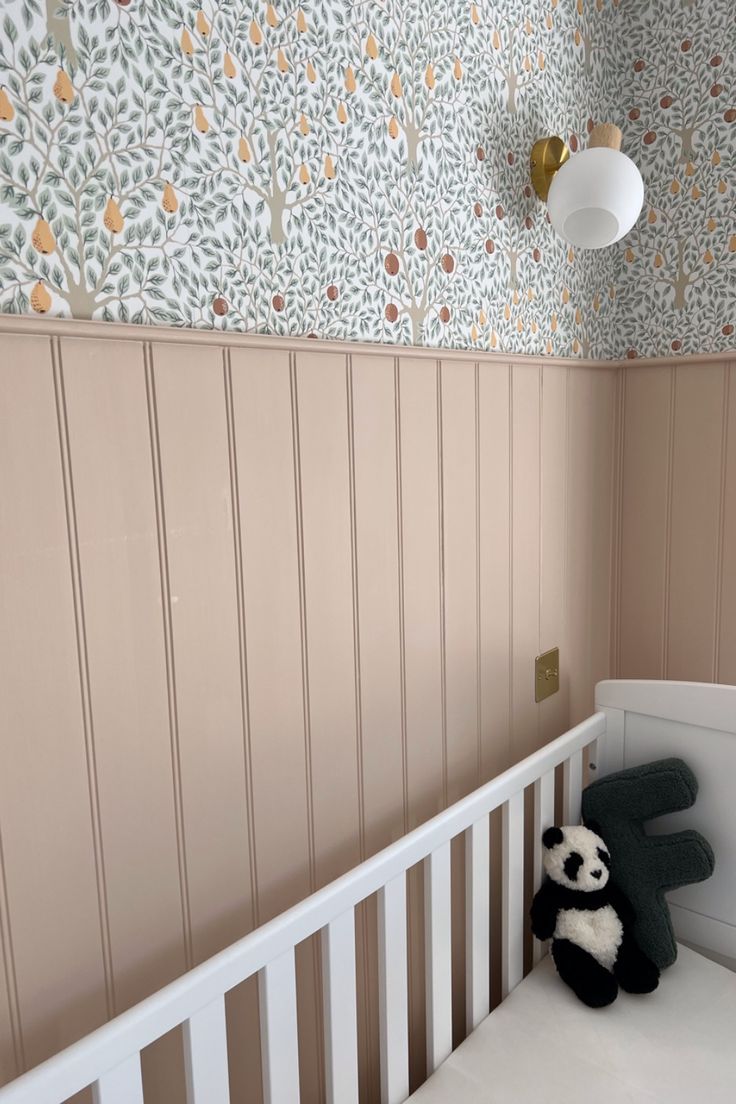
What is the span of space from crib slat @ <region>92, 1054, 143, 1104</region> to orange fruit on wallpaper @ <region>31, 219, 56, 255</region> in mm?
856

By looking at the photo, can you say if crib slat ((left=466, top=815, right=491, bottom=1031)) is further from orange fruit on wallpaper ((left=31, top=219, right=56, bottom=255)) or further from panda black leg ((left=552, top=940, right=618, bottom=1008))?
orange fruit on wallpaper ((left=31, top=219, right=56, bottom=255))

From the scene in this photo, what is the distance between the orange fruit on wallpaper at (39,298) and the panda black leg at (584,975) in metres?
1.31

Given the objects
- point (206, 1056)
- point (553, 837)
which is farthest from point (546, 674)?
point (206, 1056)

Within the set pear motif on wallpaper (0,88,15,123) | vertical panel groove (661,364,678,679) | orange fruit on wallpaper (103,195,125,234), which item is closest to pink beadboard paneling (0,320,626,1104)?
orange fruit on wallpaper (103,195,125,234)

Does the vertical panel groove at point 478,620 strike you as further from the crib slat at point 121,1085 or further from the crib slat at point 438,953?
the crib slat at point 121,1085

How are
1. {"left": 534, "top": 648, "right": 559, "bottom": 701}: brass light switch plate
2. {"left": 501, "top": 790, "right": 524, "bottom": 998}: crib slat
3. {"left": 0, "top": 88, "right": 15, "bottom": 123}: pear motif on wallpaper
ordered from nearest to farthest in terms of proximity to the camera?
{"left": 0, "top": 88, "right": 15, "bottom": 123}: pear motif on wallpaper
{"left": 501, "top": 790, "right": 524, "bottom": 998}: crib slat
{"left": 534, "top": 648, "right": 559, "bottom": 701}: brass light switch plate

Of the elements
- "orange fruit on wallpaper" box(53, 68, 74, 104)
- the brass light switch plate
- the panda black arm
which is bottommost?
the panda black arm

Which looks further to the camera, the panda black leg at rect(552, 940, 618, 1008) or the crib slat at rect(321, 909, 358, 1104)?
the panda black leg at rect(552, 940, 618, 1008)

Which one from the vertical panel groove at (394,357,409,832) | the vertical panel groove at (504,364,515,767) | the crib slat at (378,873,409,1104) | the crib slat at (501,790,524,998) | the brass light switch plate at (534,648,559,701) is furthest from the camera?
the brass light switch plate at (534,648,559,701)

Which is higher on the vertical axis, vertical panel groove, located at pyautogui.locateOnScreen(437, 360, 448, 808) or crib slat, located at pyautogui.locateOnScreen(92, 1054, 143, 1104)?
vertical panel groove, located at pyautogui.locateOnScreen(437, 360, 448, 808)

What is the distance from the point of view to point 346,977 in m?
1.12

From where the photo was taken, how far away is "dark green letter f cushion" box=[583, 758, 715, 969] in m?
1.47

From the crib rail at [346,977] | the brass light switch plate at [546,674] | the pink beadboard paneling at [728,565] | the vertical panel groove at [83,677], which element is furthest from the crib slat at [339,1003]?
the pink beadboard paneling at [728,565]

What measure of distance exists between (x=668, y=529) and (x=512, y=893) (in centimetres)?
91
